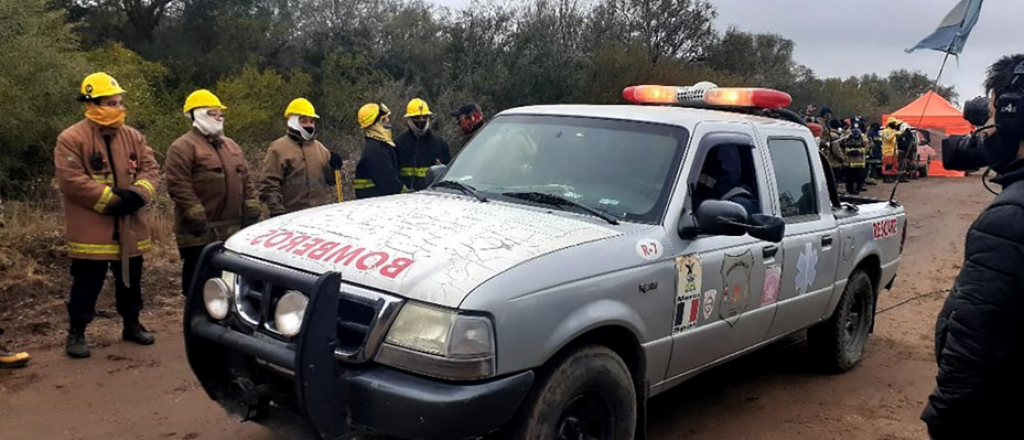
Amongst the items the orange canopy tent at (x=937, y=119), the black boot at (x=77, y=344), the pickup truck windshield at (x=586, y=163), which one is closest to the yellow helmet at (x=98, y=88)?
the black boot at (x=77, y=344)

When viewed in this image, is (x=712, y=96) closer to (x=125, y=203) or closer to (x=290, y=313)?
(x=290, y=313)

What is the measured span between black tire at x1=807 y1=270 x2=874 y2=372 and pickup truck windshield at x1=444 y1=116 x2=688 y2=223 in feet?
8.03

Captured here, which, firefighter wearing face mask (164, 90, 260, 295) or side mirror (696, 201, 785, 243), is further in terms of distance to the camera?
firefighter wearing face mask (164, 90, 260, 295)

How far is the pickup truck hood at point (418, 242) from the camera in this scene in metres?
3.17

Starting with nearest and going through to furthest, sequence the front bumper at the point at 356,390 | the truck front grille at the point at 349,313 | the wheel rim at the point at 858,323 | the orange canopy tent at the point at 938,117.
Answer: the front bumper at the point at 356,390 < the truck front grille at the point at 349,313 < the wheel rim at the point at 858,323 < the orange canopy tent at the point at 938,117

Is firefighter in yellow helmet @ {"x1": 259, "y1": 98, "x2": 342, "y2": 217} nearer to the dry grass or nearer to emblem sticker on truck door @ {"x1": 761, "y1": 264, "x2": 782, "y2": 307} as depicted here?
the dry grass

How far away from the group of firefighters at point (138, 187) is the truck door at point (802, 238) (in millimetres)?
2292

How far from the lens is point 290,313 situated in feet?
10.9

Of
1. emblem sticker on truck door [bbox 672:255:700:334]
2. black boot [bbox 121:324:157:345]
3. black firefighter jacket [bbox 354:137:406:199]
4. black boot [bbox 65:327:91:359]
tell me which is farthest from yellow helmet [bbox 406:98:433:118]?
emblem sticker on truck door [bbox 672:255:700:334]

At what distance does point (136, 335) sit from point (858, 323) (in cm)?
554

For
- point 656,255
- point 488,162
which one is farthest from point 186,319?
point 656,255

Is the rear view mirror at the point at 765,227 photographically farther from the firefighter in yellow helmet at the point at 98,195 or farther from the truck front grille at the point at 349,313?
the firefighter in yellow helmet at the point at 98,195

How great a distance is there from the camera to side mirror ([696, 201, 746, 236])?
3754mm

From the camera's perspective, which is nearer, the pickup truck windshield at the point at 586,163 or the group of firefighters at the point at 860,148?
the pickup truck windshield at the point at 586,163
